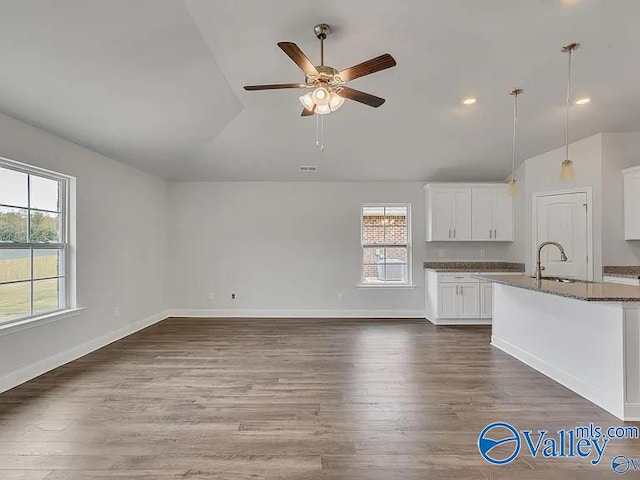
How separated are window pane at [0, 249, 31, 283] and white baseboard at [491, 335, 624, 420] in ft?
17.0

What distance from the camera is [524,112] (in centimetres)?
451

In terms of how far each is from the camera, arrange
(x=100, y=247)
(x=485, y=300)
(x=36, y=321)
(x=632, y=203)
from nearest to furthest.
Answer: (x=36, y=321), (x=100, y=247), (x=632, y=203), (x=485, y=300)

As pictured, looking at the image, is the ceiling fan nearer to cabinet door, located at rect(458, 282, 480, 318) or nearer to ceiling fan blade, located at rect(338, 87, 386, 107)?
ceiling fan blade, located at rect(338, 87, 386, 107)

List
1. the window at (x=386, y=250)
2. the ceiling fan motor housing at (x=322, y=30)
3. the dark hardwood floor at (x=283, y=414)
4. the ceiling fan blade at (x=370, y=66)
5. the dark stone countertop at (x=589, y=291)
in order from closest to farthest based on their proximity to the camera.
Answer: the dark hardwood floor at (x=283, y=414) → the ceiling fan blade at (x=370, y=66) → the dark stone countertop at (x=589, y=291) → the ceiling fan motor housing at (x=322, y=30) → the window at (x=386, y=250)

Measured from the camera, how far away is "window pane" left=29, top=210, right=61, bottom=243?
3729 mm

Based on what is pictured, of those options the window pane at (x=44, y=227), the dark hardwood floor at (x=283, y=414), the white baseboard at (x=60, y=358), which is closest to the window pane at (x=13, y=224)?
the window pane at (x=44, y=227)

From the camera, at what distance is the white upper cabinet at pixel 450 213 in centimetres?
621

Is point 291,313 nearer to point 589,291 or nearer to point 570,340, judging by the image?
point 570,340

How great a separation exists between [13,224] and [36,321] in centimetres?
95

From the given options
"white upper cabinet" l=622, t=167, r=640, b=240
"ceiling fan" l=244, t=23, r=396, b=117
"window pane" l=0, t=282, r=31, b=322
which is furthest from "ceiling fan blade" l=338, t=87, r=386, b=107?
"white upper cabinet" l=622, t=167, r=640, b=240

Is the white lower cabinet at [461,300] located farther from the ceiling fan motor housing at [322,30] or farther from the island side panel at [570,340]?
the ceiling fan motor housing at [322,30]

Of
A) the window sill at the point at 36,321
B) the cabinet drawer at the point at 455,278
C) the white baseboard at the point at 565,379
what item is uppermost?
the cabinet drawer at the point at 455,278

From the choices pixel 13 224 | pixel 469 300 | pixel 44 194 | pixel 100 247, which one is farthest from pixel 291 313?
pixel 13 224

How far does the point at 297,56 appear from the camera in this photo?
7.86 feet
